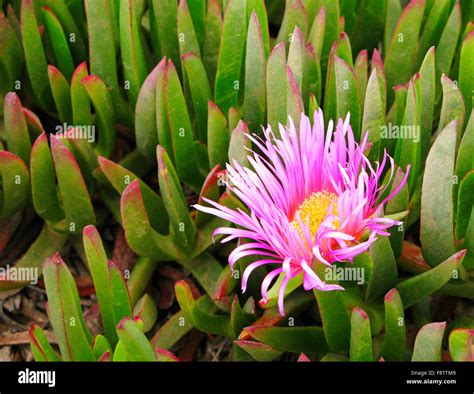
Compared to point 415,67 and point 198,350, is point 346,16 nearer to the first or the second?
point 415,67

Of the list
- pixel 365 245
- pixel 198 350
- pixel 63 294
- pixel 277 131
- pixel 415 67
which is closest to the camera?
pixel 365 245

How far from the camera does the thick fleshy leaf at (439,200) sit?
1.12 meters

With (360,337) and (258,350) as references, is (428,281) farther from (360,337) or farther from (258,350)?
(258,350)

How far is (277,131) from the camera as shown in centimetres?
126

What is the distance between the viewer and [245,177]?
3.66 feet

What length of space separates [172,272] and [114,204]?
0.16 meters

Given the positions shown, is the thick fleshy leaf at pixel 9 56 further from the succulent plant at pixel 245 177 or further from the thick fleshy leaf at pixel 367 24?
the thick fleshy leaf at pixel 367 24

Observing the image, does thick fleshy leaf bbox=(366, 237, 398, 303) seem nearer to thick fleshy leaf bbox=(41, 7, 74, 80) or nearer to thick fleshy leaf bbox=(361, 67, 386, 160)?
thick fleshy leaf bbox=(361, 67, 386, 160)

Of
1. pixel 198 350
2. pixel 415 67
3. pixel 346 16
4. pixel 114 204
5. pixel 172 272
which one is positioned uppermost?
pixel 346 16

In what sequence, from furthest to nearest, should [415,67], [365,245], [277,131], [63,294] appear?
[415,67], [277,131], [63,294], [365,245]

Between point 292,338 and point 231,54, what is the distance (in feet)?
1.51

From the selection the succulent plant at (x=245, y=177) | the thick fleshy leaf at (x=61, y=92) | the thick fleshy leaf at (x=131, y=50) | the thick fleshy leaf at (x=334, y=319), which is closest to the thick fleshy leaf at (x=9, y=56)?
the succulent plant at (x=245, y=177)

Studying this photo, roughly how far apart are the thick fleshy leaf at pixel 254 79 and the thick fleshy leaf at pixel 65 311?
1.34 ft
